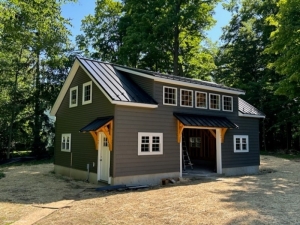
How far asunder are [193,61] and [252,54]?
7.94 m

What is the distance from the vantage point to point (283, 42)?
16219 mm

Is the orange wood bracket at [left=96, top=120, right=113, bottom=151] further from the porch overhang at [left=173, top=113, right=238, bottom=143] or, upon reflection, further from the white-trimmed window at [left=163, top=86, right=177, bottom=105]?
the porch overhang at [left=173, top=113, right=238, bottom=143]

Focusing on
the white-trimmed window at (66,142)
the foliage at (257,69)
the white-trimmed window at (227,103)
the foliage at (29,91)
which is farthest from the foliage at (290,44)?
the foliage at (29,91)

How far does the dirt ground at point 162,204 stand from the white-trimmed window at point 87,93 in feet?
13.6

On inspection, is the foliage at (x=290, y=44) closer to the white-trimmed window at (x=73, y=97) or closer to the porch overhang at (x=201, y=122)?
the porch overhang at (x=201, y=122)

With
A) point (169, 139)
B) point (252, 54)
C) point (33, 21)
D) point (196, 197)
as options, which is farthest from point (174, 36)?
point (196, 197)

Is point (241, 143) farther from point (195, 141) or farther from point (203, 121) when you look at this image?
point (203, 121)

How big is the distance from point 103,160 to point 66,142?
4.18m

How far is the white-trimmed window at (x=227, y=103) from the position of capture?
15078 millimetres

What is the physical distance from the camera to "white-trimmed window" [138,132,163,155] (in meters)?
11.3

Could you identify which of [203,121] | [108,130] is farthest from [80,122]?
[203,121]

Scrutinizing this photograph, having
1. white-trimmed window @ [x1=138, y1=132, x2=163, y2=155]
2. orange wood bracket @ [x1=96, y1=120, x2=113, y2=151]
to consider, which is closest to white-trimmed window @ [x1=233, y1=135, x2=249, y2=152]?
white-trimmed window @ [x1=138, y1=132, x2=163, y2=155]

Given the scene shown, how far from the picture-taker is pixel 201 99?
14078 mm

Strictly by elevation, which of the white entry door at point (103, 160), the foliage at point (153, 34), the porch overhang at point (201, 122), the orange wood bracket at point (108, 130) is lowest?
the white entry door at point (103, 160)
